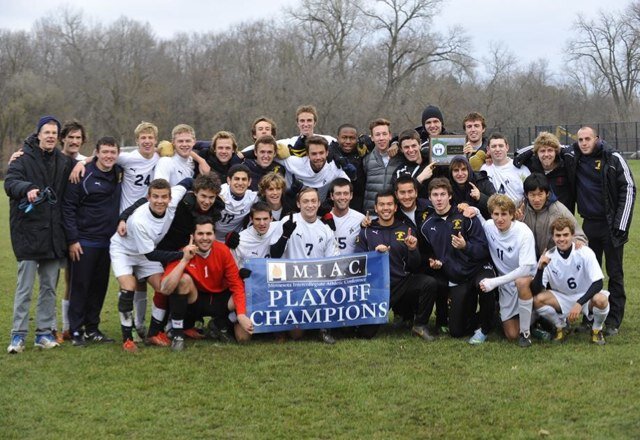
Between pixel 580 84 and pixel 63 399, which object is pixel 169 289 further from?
pixel 580 84

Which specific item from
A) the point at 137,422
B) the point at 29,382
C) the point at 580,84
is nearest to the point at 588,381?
the point at 137,422

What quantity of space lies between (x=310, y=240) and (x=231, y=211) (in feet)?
2.83

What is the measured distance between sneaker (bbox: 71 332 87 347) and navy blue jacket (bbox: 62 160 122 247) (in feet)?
2.96

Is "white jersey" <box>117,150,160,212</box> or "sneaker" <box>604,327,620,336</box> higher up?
"white jersey" <box>117,150,160,212</box>

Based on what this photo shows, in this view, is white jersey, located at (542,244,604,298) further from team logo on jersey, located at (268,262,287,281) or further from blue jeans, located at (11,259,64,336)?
blue jeans, located at (11,259,64,336)

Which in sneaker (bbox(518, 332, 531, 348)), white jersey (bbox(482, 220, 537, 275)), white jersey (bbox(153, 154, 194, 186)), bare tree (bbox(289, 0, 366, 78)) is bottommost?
sneaker (bbox(518, 332, 531, 348))

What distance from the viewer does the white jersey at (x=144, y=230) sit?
712 cm

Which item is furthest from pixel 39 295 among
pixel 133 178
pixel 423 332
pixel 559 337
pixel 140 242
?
pixel 559 337

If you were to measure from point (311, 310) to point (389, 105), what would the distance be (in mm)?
47595

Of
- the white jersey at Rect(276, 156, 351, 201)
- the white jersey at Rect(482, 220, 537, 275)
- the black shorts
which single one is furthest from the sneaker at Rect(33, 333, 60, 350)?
the white jersey at Rect(482, 220, 537, 275)

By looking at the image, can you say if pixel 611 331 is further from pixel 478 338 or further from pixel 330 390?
pixel 330 390

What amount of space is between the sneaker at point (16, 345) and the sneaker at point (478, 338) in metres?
4.27

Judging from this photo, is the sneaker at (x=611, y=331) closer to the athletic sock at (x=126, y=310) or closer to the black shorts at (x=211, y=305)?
the black shorts at (x=211, y=305)

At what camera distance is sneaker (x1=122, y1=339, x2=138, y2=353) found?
709 cm
